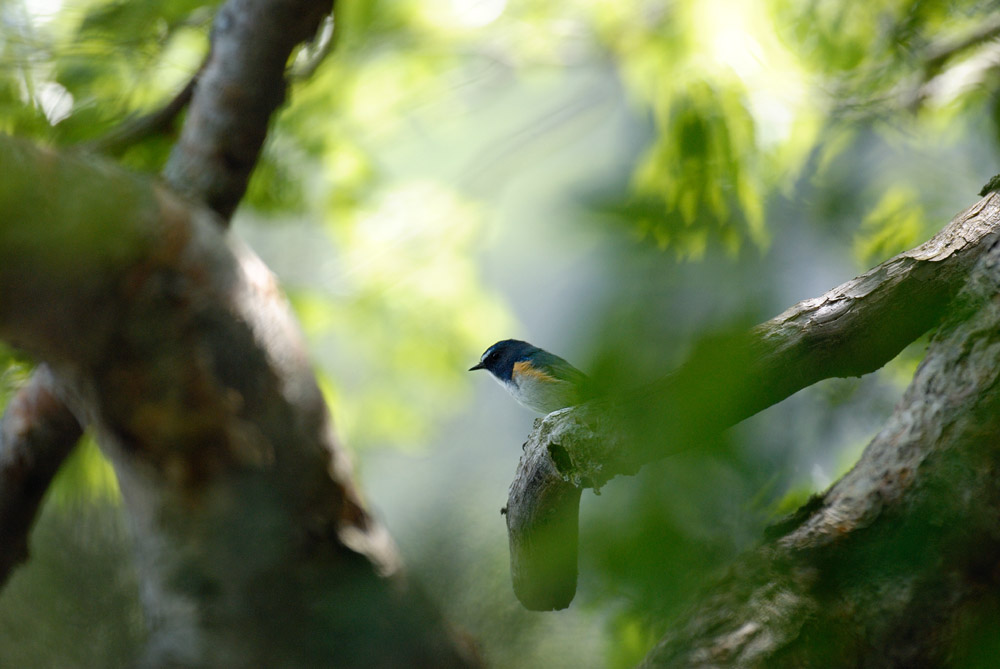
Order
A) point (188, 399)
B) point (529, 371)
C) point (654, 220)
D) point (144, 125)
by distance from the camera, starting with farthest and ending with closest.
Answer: point (144, 125) → point (529, 371) → point (188, 399) → point (654, 220)

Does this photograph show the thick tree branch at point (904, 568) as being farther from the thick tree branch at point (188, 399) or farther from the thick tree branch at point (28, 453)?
the thick tree branch at point (28, 453)

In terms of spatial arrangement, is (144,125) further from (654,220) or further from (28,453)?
(654,220)

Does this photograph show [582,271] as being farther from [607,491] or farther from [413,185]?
[413,185]

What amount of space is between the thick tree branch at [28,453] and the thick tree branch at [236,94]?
697mm

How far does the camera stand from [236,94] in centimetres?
170

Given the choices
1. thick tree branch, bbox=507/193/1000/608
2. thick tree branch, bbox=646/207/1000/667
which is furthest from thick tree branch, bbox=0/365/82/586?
thick tree branch, bbox=646/207/1000/667

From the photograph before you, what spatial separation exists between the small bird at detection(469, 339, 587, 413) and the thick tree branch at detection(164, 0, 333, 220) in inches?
34.5

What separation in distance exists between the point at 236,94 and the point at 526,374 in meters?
1.06

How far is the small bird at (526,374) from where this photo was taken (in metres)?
1.41

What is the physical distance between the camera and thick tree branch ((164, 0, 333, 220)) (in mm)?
1666

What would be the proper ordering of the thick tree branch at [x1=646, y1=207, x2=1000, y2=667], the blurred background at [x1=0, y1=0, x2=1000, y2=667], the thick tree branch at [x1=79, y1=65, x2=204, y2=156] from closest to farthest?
the blurred background at [x1=0, y1=0, x2=1000, y2=667], the thick tree branch at [x1=646, y1=207, x2=1000, y2=667], the thick tree branch at [x1=79, y1=65, x2=204, y2=156]

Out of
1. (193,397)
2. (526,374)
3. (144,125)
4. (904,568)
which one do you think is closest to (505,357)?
(526,374)

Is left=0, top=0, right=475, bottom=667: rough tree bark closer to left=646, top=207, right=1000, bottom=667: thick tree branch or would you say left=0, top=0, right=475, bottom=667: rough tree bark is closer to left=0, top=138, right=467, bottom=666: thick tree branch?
left=0, top=138, right=467, bottom=666: thick tree branch

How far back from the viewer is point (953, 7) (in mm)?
862
